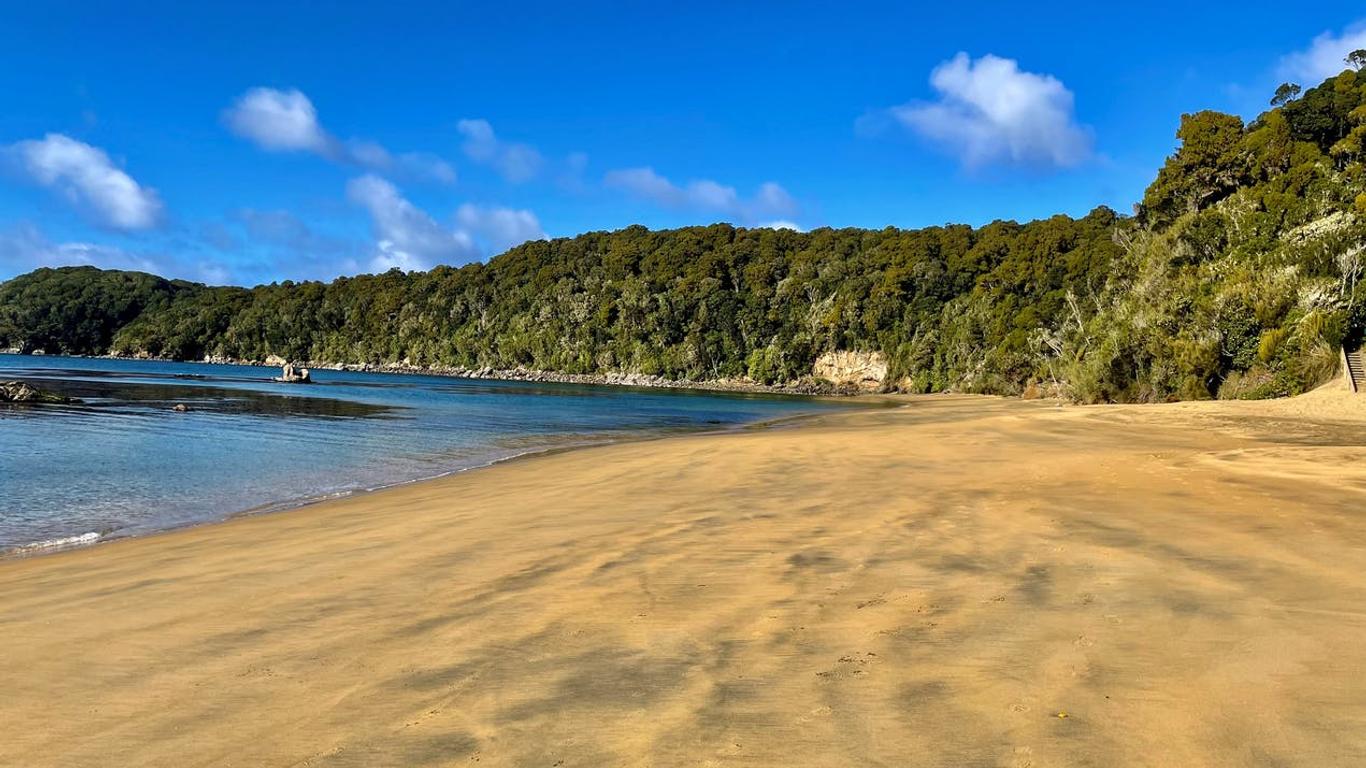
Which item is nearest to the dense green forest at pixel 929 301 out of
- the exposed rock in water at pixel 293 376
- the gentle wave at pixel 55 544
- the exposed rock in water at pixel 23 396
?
the gentle wave at pixel 55 544

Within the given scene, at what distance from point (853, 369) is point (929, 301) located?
1385cm

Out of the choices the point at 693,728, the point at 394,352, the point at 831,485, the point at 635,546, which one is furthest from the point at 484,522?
the point at 394,352

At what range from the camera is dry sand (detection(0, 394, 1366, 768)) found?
3588 millimetres

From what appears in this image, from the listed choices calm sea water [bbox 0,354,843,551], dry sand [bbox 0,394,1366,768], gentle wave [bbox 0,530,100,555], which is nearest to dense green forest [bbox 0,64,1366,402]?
calm sea water [bbox 0,354,843,551]

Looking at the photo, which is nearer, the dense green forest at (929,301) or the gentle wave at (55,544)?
the gentle wave at (55,544)

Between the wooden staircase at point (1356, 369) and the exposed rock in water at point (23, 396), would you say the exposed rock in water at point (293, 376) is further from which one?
the wooden staircase at point (1356, 369)

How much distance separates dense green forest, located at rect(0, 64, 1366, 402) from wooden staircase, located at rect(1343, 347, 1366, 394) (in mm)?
785

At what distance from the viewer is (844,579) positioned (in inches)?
253

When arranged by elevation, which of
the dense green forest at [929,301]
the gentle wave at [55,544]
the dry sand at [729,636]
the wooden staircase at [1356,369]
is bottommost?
the gentle wave at [55,544]

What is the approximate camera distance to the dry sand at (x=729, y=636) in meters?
3.59

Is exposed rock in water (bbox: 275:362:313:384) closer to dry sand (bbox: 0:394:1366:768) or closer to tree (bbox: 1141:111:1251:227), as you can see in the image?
dry sand (bbox: 0:394:1366:768)

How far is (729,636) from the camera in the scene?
200 inches

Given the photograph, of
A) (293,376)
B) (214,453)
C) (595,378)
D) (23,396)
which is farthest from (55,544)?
(595,378)

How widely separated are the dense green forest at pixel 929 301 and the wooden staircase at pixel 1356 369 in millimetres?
785
